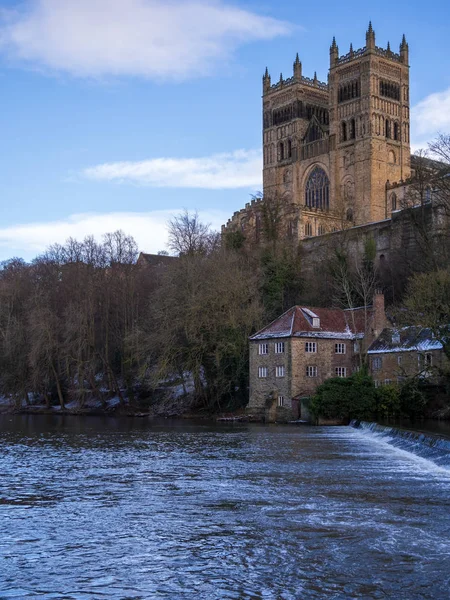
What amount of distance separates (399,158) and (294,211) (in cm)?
2174

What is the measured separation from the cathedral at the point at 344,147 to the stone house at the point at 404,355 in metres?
45.6

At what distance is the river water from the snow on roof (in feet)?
62.9

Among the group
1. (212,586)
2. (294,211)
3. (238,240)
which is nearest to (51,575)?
(212,586)

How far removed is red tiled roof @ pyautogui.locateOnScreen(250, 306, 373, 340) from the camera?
179 ft

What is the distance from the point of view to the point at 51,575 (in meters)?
14.0

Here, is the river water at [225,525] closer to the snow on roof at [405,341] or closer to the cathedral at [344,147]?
the snow on roof at [405,341]

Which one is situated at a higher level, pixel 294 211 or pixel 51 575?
pixel 294 211

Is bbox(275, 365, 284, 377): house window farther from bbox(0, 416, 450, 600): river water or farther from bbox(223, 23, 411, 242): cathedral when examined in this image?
bbox(223, 23, 411, 242): cathedral

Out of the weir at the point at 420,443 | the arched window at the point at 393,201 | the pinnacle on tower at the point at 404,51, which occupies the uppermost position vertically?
the pinnacle on tower at the point at 404,51

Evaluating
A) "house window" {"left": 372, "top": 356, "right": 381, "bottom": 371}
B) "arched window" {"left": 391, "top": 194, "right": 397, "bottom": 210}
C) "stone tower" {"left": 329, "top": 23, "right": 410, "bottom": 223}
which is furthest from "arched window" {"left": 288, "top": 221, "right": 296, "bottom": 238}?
→ "house window" {"left": 372, "top": 356, "right": 381, "bottom": 371}

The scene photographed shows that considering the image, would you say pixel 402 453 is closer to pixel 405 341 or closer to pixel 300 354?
pixel 405 341

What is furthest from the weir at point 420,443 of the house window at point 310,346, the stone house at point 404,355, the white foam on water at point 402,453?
the house window at point 310,346

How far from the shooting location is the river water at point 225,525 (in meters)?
13.5

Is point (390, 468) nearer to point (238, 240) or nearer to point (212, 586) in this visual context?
point (212, 586)
